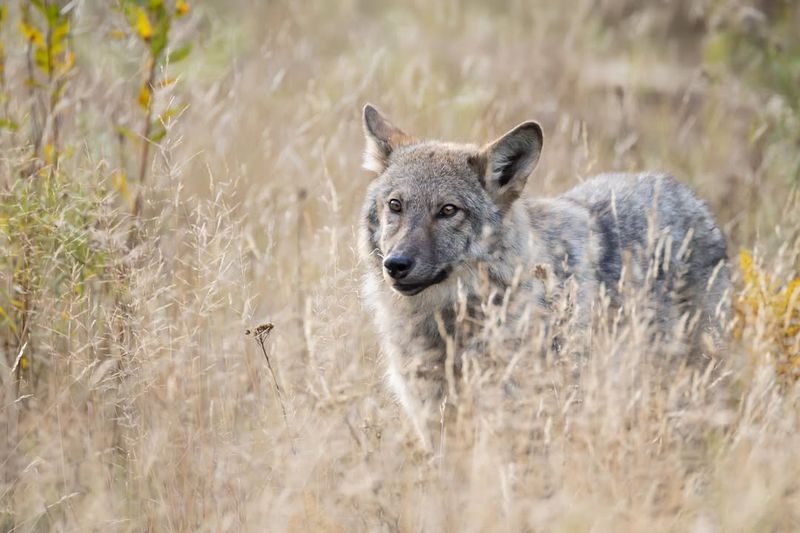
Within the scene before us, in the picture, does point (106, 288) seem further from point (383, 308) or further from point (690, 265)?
point (690, 265)

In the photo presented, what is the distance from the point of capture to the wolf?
431cm

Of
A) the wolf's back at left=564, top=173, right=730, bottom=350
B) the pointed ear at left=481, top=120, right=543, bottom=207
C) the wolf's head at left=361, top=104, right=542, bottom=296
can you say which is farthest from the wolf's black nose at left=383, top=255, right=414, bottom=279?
the wolf's back at left=564, top=173, right=730, bottom=350

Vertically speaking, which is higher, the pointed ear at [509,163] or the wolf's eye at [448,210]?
the pointed ear at [509,163]

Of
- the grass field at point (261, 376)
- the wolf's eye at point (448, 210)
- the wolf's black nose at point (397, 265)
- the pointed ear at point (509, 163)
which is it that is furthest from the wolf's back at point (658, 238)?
the wolf's black nose at point (397, 265)

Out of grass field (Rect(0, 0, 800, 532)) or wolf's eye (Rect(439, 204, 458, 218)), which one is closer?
grass field (Rect(0, 0, 800, 532))

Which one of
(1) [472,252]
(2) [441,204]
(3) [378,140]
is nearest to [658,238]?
(1) [472,252]

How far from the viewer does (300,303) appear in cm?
534

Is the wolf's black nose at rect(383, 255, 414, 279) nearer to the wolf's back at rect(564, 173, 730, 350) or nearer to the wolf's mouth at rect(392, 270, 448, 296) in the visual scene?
the wolf's mouth at rect(392, 270, 448, 296)

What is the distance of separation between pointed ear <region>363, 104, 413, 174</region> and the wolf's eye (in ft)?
2.07

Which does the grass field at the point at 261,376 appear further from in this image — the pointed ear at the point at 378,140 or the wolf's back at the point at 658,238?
the pointed ear at the point at 378,140

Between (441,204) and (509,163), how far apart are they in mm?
426

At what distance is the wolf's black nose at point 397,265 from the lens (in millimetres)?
4203

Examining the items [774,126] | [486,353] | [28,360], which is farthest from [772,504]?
[774,126]

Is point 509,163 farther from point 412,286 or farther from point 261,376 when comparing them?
point 261,376
